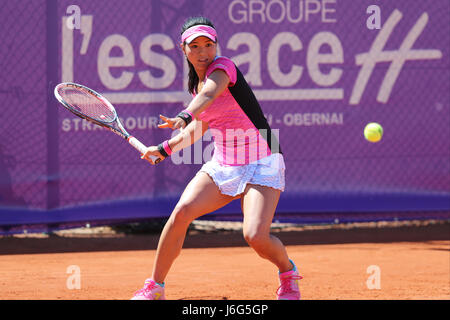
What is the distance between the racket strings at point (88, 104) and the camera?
4.18 meters

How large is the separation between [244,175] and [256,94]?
10.1 ft

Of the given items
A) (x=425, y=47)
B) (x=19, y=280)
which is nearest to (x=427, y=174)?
(x=425, y=47)

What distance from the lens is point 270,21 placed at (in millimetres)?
6695

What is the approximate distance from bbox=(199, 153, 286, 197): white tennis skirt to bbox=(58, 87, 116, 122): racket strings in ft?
2.68

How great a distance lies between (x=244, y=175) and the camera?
3686 millimetres

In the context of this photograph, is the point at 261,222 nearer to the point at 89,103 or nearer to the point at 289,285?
the point at 289,285

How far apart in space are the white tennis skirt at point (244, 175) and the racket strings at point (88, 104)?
82 cm

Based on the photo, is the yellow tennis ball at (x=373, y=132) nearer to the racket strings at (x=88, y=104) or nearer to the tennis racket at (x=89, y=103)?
the tennis racket at (x=89, y=103)

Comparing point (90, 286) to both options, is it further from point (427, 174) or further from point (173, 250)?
point (427, 174)

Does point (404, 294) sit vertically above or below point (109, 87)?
below

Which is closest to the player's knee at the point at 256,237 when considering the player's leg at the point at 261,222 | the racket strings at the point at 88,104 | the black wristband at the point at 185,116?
the player's leg at the point at 261,222

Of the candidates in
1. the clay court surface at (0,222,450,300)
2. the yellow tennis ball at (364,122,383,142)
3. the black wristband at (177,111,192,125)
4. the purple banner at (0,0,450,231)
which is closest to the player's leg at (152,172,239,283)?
the black wristband at (177,111,192,125)

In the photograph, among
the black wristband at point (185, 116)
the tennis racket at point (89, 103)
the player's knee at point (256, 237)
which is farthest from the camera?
the tennis racket at point (89, 103)

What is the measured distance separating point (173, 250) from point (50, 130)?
316 centimetres
